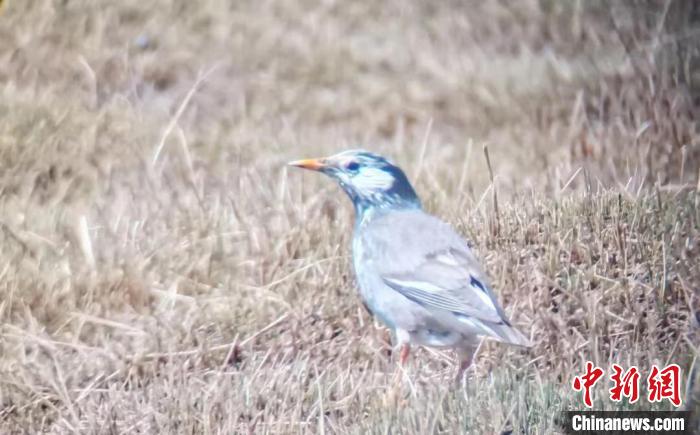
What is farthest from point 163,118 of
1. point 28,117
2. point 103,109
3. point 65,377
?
point 65,377

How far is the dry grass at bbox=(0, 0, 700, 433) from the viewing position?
463 centimetres

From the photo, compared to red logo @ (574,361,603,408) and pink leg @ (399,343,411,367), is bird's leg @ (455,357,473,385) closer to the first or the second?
pink leg @ (399,343,411,367)

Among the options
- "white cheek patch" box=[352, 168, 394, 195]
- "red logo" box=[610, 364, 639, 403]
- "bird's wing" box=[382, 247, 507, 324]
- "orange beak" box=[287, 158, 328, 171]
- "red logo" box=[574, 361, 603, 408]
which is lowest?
"red logo" box=[574, 361, 603, 408]

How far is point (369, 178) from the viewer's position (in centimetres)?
481

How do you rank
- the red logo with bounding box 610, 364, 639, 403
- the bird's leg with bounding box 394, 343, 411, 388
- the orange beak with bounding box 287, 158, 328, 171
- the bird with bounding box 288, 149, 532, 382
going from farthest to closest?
the orange beak with bounding box 287, 158, 328, 171, the bird's leg with bounding box 394, 343, 411, 388, the bird with bounding box 288, 149, 532, 382, the red logo with bounding box 610, 364, 639, 403

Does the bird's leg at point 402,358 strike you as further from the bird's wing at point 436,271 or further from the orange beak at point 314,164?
the orange beak at point 314,164

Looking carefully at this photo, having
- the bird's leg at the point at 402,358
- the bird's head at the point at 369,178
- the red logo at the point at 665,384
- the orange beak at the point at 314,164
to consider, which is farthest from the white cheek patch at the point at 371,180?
the red logo at the point at 665,384

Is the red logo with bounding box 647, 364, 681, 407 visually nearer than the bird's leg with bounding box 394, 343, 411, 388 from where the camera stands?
Yes

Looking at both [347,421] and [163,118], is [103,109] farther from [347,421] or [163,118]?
[347,421]

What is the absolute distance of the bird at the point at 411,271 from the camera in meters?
4.39

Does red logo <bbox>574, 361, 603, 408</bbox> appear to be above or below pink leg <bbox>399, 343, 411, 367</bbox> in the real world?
below

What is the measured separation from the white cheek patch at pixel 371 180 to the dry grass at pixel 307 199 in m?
0.40

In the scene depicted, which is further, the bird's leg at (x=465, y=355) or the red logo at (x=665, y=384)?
the bird's leg at (x=465, y=355)

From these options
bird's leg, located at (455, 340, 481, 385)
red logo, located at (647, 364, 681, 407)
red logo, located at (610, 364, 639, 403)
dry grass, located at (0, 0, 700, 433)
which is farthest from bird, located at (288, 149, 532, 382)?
red logo, located at (647, 364, 681, 407)
